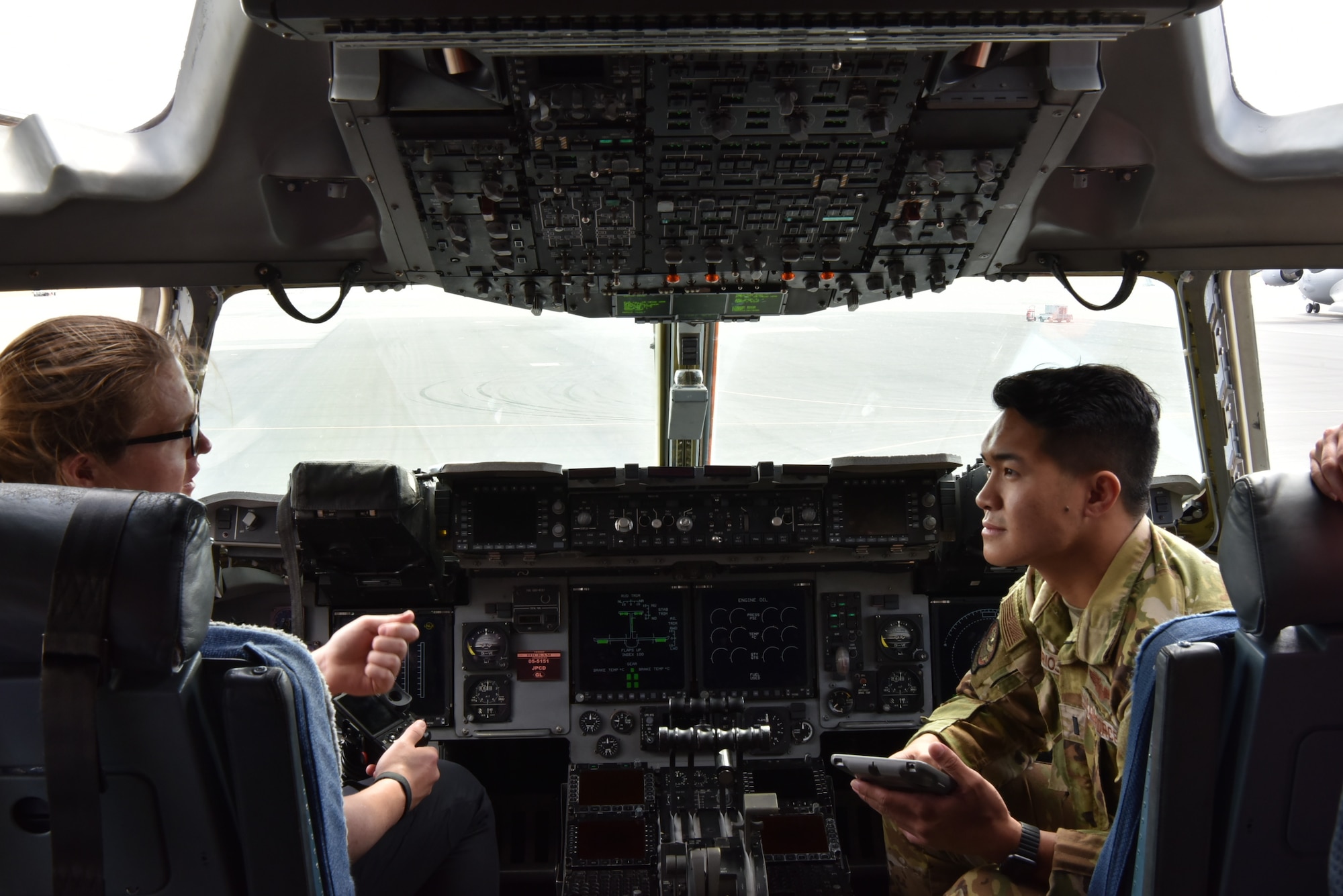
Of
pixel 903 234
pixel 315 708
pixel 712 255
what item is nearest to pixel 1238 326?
pixel 903 234

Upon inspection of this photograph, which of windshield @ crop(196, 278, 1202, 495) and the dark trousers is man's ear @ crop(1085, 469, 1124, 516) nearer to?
windshield @ crop(196, 278, 1202, 495)

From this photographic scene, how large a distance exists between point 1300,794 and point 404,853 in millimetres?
2069

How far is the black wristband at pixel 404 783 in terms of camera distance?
194cm

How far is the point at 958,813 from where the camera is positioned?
6.45 ft

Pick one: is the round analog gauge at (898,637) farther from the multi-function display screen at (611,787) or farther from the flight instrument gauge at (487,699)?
the flight instrument gauge at (487,699)

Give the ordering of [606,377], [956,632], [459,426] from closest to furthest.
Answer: [956,632], [606,377], [459,426]

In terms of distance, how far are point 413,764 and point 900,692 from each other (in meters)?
2.21

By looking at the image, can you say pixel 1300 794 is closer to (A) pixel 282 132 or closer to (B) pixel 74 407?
(B) pixel 74 407

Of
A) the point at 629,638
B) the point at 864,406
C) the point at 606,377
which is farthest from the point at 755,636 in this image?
the point at 864,406

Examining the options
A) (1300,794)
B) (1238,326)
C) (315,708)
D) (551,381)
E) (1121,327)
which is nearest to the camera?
(1300,794)

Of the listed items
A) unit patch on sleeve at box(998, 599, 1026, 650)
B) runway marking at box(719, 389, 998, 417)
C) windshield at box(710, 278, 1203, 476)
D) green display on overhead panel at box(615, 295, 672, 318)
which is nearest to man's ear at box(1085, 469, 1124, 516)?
unit patch on sleeve at box(998, 599, 1026, 650)

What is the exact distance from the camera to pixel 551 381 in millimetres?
4305

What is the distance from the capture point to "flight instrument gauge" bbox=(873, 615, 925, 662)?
12.2ft

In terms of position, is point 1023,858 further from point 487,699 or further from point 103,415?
point 487,699
